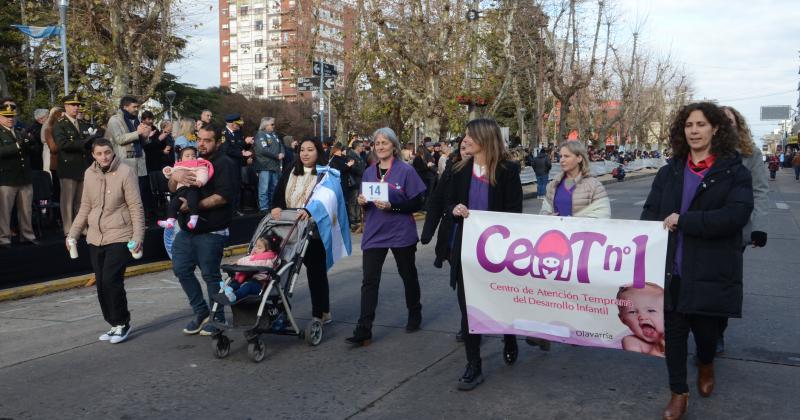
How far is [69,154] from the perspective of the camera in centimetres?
1076

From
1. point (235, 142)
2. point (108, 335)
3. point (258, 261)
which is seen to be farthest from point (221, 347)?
point (235, 142)

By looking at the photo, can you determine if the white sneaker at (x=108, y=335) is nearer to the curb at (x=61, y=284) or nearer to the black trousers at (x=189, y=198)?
the black trousers at (x=189, y=198)

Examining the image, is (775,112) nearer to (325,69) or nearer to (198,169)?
(325,69)

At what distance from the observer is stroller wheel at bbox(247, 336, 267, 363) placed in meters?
5.81

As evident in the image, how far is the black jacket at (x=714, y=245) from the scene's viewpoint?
4.20 m

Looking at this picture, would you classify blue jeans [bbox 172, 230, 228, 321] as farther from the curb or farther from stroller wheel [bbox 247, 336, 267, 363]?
the curb

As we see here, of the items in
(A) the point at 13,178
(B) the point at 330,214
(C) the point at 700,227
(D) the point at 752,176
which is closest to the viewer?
(C) the point at 700,227

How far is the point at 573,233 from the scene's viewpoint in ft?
15.6

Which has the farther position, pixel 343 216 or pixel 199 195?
pixel 343 216

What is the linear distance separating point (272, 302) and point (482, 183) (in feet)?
6.79

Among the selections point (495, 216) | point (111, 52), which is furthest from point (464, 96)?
point (495, 216)

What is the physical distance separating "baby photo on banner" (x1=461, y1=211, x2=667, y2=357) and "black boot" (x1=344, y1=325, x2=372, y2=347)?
57.3 inches

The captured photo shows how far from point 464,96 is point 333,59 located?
15933 millimetres

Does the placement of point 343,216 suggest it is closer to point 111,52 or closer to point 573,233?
point 573,233
